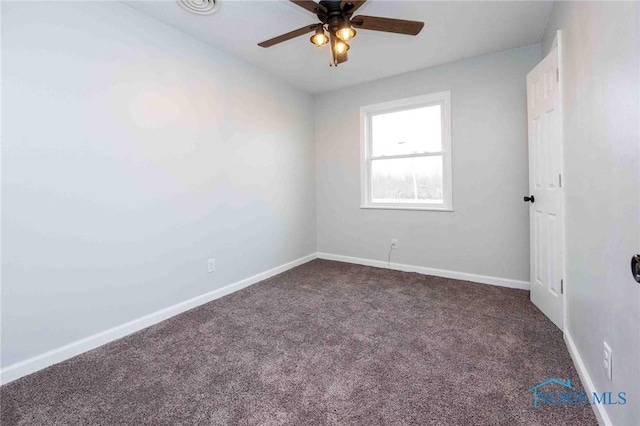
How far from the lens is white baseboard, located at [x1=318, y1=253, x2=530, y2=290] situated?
294 centimetres

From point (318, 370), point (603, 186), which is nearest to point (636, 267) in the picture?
point (603, 186)

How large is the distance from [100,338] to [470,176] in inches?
145

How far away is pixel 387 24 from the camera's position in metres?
1.88

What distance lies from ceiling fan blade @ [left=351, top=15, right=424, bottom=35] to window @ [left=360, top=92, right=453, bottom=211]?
1569 millimetres

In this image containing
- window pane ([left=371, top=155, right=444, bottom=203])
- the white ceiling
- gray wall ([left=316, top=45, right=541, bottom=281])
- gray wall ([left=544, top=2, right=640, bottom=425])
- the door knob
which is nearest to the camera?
the door knob

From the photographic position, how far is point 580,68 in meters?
1.55

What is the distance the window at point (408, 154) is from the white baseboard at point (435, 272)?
29.6 inches

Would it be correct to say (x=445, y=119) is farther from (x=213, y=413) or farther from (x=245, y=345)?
(x=213, y=413)

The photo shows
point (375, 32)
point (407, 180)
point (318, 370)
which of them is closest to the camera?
point (318, 370)

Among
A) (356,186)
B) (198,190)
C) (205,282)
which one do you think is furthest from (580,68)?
(205,282)

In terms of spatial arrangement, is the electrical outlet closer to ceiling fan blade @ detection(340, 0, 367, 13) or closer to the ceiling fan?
the ceiling fan

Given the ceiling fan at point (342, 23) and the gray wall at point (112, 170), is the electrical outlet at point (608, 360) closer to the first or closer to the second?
the ceiling fan at point (342, 23)

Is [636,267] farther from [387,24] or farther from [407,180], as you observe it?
[407,180]

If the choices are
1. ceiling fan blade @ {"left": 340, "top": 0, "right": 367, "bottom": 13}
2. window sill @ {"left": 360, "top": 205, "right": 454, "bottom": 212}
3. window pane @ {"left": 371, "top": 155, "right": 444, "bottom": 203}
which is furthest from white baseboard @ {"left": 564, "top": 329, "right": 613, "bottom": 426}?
ceiling fan blade @ {"left": 340, "top": 0, "right": 367, "bottom": 13}
